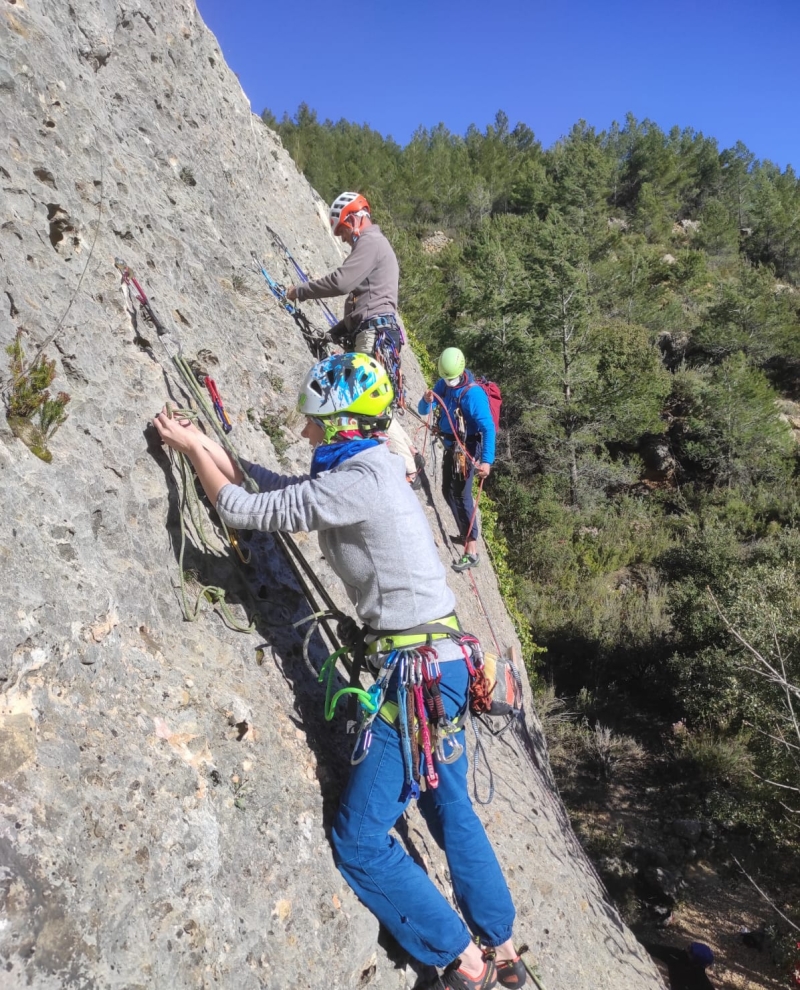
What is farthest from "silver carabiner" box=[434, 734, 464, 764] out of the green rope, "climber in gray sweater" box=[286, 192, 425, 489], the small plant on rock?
"climber in gray sweater" box=[286, 192, 425, 489]

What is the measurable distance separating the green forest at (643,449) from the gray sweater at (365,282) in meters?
3.49

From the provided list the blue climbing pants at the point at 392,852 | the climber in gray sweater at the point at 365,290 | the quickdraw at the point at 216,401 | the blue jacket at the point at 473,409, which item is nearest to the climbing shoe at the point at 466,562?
the blue jacket at the point at 473,409

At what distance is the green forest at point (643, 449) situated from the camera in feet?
37.9

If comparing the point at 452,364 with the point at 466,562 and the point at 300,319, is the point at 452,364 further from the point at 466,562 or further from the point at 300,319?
the point at 466,562

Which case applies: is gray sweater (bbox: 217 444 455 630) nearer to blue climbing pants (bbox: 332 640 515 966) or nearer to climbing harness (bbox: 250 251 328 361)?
blue climbing pants (bbox: 332 640 515 966)

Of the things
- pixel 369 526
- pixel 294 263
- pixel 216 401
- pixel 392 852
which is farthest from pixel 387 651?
pixel 294 263

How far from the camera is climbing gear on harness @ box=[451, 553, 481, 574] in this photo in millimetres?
6699

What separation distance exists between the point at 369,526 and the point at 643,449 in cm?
2350

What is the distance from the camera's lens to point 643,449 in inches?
952

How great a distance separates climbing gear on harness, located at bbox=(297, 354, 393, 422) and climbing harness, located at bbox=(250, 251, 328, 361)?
2866 millimetres

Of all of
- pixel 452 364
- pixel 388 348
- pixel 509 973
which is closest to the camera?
pixel 509 973

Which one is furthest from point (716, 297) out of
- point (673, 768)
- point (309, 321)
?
point (309, 321)

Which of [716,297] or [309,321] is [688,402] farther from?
[309,321]

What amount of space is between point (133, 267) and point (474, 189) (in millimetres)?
42046
